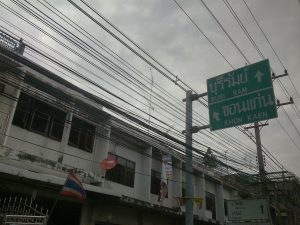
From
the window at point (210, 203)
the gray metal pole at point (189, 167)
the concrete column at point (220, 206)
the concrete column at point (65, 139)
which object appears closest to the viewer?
the gray metal pole at point (189, 167)

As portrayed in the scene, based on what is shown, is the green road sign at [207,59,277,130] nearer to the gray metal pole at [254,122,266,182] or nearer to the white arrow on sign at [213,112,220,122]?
the white arrow on sign at [213,112,220,122]

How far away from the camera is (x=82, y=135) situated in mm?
15289

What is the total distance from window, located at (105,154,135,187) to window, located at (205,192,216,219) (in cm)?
911

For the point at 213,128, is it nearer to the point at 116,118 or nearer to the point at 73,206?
the point at 116,118

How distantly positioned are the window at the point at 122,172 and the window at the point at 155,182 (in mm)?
1767

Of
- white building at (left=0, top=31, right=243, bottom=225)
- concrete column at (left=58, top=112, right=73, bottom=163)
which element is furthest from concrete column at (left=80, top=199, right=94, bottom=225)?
concrete column at (left=58, top=112, right=73, bottom=163)

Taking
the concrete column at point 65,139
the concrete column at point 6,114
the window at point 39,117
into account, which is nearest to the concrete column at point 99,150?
the concrete column at point 65,139

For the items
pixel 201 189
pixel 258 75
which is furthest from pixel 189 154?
pixel 201 189

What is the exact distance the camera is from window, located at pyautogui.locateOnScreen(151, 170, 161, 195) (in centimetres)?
1888

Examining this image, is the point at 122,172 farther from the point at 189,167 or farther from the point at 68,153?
the point at 189,167

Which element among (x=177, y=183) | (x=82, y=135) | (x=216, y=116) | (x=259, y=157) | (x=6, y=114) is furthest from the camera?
(x=177, y=183)

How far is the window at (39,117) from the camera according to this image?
1267cm

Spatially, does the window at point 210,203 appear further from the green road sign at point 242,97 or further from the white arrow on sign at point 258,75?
the white arrow on sign at point 258,75

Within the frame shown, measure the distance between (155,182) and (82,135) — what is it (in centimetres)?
617
